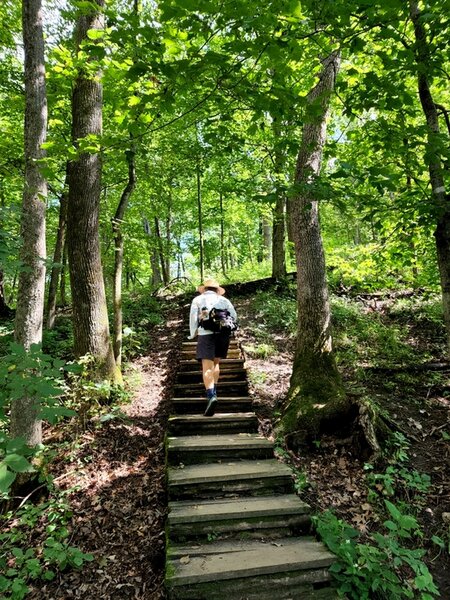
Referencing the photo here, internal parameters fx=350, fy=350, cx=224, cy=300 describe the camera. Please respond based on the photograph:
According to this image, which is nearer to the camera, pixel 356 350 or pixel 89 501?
pixel 89 501

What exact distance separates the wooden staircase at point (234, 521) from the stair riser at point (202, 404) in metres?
0.58

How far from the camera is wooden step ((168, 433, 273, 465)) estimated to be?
495 cm

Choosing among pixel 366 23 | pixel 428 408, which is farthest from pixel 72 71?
pixel 428 408

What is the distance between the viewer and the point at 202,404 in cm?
658

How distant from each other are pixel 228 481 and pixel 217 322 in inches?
98.7

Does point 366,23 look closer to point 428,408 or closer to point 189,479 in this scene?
point 189,479

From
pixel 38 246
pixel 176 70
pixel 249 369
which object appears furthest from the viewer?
pixel 249 369

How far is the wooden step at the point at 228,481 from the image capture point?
4.34 m

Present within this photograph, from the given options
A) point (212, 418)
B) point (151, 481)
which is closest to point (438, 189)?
point (212, 418)

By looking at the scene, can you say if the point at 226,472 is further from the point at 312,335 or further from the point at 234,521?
the point at 312,335

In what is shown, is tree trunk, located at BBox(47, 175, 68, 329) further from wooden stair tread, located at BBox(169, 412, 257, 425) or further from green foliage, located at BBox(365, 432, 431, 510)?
green foliage, located at BBox(365, 432, 431, 510)

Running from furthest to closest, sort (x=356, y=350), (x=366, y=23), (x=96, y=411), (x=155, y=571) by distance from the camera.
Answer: (x=356, y=350) → (x=96, y=411) → (x=155, y=571) → (x=366, y=23)

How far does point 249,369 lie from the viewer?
7.88 meters

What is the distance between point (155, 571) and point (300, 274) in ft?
15.9
